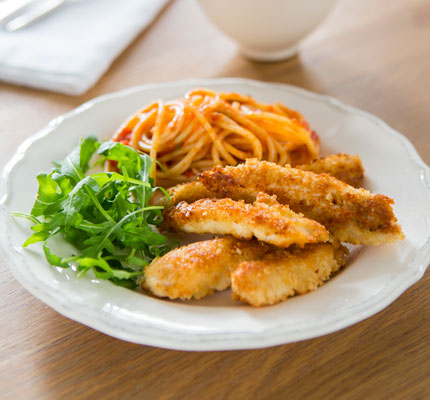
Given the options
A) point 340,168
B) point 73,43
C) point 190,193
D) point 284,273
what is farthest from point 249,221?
point 73,43

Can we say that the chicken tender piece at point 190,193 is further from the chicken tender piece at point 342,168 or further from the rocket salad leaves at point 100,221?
the chicken tender piece at point 342,168

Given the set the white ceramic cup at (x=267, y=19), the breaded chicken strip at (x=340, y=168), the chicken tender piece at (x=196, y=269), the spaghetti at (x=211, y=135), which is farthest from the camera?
the white ceramic cup at (x=267, y=19)

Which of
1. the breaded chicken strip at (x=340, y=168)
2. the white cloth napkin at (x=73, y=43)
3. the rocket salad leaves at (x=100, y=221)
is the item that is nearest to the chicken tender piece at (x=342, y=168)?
the breaded chicken strip at (x=340, y=168)

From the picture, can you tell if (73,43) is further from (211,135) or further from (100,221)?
(100,221)

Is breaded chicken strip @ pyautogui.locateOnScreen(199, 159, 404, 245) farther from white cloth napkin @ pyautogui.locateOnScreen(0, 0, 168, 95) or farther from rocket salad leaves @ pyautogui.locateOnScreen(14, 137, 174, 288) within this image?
white cloth napkin @ pyautogui.locateOnScreen(0, 0, 168, 95)

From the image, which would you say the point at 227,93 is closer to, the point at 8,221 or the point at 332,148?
the point at 332,148

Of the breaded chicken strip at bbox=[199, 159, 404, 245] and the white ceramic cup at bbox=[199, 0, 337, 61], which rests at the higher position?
the white ceramic cup at bbox=[199, 0, 337, 61]

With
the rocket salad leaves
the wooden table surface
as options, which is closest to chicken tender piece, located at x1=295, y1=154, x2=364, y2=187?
the wooden table surface
